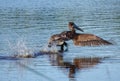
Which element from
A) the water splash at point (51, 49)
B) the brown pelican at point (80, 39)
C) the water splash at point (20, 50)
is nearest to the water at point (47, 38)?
the water splash at point (20, 50)

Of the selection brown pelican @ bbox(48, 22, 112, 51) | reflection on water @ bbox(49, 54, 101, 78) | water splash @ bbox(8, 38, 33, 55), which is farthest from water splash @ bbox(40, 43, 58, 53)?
reflection on water @ bbox(49, 54, 101, 78)

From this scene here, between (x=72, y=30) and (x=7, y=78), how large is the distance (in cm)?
479

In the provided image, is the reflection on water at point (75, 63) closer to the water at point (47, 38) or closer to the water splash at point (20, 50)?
the water at point (47, 38)

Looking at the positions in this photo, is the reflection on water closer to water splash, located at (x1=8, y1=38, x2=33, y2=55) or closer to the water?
the water

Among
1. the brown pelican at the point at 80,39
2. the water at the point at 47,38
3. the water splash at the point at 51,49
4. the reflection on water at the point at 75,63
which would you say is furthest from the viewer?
the water splash at the point at 51,49

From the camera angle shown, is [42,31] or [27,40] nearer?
[27,40]

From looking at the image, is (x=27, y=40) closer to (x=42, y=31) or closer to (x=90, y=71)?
(x=42, y=31)

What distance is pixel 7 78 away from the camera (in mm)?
14031

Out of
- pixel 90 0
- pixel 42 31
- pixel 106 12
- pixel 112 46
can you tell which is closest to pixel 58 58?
pixel 112 46

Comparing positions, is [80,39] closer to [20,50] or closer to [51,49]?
[51,49]

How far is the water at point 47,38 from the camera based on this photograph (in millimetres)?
14703

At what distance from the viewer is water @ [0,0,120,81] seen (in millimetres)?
14703

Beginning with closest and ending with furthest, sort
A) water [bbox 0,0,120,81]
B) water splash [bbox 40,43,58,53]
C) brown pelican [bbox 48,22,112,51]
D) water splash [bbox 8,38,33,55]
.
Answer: water [bbox 0,0,120,81] → water splash [bbox 8,38,33,55] → brown pelican [bbox 48,22,112,51] → water splash [bbox 40,43,58,53]

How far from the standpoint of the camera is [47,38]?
2128cm
